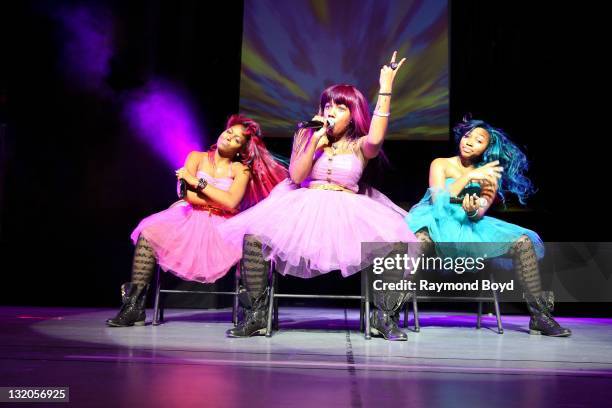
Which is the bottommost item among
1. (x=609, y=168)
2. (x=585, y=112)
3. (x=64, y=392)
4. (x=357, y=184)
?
(x=64, y=392)

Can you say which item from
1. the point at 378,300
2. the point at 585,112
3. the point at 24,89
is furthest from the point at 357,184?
the point at 24,89

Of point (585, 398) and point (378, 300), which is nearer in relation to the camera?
point (585, 398)

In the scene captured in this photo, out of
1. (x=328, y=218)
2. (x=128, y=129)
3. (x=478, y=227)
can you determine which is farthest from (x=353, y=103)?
(x=128, y=129)

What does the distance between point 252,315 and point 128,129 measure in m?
2.59

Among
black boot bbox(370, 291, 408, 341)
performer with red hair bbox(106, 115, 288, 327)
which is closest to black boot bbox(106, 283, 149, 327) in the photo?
performer with red hair bbox(106, 115, 288, 327)

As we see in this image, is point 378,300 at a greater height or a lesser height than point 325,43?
lesser

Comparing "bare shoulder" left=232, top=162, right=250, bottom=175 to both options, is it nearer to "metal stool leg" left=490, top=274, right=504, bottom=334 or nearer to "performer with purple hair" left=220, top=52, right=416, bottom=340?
"performer with purple hair" left=220, top=52, right=416, bottom=340

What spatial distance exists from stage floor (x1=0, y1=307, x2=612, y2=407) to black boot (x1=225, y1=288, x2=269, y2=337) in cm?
10

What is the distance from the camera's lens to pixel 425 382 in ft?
6.18

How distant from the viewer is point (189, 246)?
11.6 ft

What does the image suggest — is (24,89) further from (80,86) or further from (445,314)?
(445,314)

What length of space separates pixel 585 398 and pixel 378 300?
4.70 ft

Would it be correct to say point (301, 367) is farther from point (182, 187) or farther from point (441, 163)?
point (441, 163)

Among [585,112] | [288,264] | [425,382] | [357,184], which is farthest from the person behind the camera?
[585,112]
